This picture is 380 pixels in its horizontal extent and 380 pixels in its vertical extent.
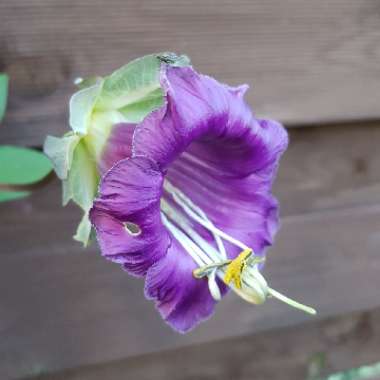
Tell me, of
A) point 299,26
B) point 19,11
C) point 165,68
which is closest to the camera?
point 165,68

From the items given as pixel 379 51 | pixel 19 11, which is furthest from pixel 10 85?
pixel 379 51

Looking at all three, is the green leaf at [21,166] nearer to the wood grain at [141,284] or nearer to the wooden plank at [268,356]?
the wood grain at [141,284]

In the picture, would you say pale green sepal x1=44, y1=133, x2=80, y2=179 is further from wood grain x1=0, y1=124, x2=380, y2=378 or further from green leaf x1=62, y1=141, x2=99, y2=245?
wood grain x1=0, y1=124, x2=380, y2=378

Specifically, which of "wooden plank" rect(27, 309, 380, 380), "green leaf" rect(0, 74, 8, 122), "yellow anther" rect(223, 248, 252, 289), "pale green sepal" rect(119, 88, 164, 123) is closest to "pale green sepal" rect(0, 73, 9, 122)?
"green leaf" rect(0, 74, 8, 122)

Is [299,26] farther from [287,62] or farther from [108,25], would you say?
[108,25]

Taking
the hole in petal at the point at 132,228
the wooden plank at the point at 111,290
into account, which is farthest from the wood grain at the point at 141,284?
the hole in petal at the point at 132,228

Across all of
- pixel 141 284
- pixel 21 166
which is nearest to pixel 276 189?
pixel 141 284

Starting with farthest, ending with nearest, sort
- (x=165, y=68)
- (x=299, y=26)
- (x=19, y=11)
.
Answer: (x=299, y=26), (x=19, y=11), (x=165, y=68)
